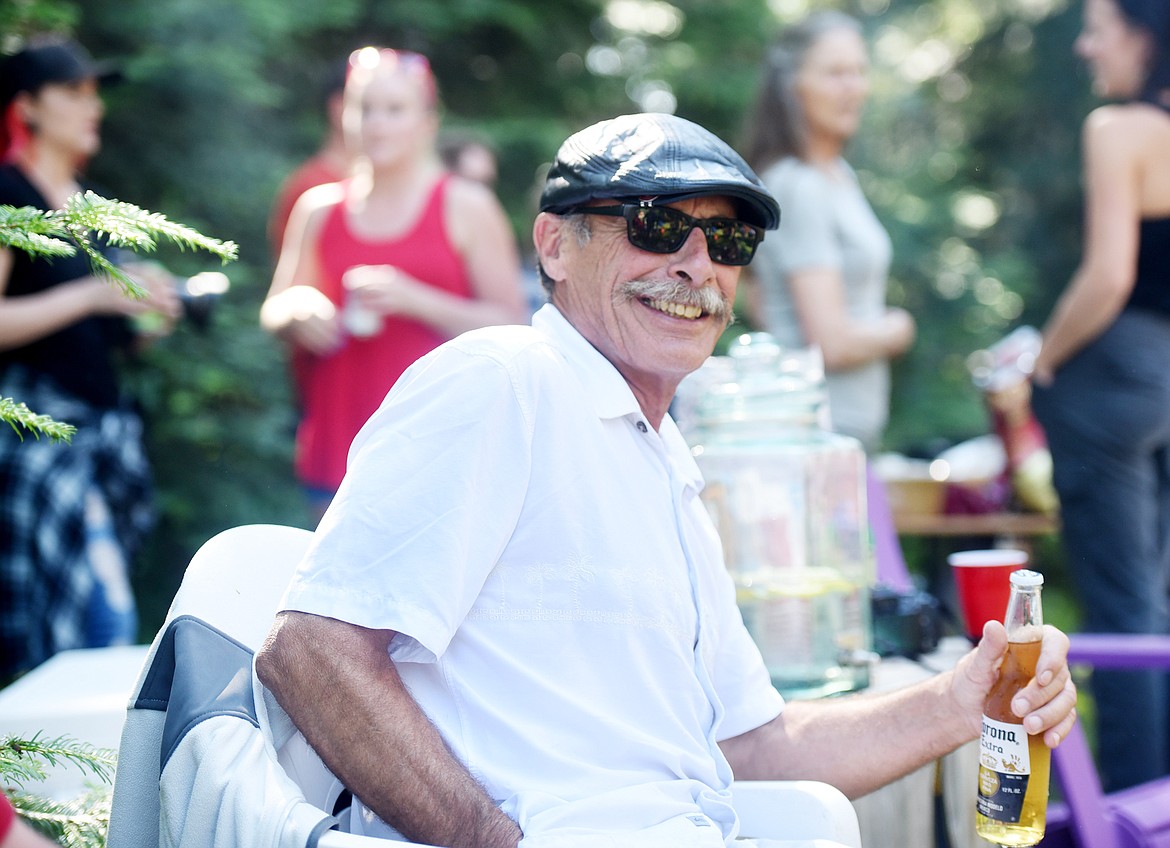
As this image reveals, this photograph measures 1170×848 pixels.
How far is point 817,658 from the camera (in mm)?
2457

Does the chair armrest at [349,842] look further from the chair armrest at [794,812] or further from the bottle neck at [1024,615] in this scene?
the bottle neck at [1024,615]

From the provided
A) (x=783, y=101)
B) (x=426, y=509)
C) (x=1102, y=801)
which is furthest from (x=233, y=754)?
(x=783, y=101)

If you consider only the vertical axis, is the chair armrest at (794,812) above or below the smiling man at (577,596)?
below

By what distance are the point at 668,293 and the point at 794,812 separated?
805 mm

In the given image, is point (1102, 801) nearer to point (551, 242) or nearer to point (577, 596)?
point (577, 596)

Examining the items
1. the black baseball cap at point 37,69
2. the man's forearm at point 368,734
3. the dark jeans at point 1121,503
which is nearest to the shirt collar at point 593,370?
the man's forearm at point 368,734

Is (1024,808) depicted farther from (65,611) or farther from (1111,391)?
(65,611)

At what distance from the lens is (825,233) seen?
3.56 metres

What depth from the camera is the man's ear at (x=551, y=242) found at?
201cm

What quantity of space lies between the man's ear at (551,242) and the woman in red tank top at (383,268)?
1.66 meters

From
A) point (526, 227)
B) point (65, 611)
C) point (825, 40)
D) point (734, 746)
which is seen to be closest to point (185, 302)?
point (65, 611)

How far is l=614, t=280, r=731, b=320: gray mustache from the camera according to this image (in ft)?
6.35

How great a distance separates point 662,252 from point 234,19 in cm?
550

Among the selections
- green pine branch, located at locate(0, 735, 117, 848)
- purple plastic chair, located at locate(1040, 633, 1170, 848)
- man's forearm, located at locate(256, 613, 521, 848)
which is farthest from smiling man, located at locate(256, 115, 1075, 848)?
purple plastic chair, located at locate(1040, 633, 1170, 848)
